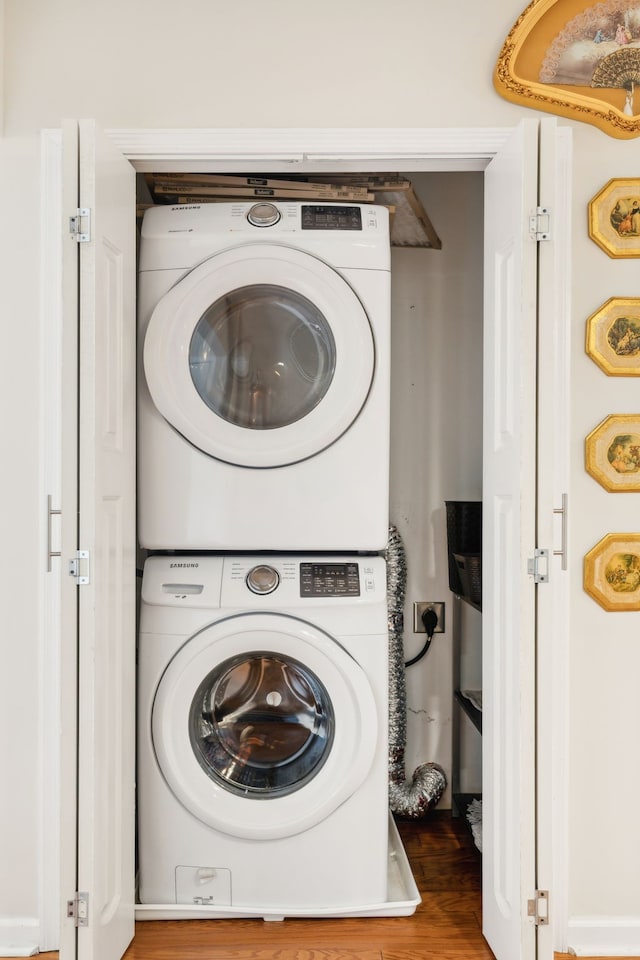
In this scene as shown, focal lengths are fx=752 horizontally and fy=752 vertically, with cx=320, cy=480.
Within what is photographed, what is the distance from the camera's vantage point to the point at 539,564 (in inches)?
61.5

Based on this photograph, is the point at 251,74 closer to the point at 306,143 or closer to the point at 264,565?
the point at 306,143

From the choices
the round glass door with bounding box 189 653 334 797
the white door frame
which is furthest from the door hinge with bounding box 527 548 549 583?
the round glass door with bounding box 189 653 334 797

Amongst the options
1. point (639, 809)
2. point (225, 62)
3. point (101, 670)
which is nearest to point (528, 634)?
point (639, 809)

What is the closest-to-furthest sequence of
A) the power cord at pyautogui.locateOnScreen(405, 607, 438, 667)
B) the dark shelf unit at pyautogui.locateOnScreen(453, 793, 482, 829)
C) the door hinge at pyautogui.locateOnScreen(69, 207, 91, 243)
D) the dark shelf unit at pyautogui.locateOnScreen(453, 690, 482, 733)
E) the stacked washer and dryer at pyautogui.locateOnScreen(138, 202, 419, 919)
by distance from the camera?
the door hinge at pyautogui.locateOnScreen(69, 207, 91, 243) → the stacked washer and dryer at pyautogui.locateOnScreen(138, 202, 419, 919) → the dark shelf unit at pyautogui.locateOnScreen(453, 690, 482, 733) → the dark shelf unit at pyautogui.locateOnScreen(453, 793, 482, 829) → the power cord at pyautogui.locateOnScreen(405, 607, 438, 667)

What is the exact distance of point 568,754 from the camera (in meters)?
1.86

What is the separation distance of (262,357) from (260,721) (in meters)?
0.96

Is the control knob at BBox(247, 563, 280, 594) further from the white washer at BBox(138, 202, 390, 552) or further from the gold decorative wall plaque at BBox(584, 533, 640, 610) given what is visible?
the gold decorative wall plaque at BBox(584, 533, 640, 610)

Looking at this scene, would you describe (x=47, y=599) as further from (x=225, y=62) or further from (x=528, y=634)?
(x=225, y=62)

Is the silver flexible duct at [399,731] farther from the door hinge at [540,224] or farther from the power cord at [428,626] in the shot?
the door hinge at [540,224]

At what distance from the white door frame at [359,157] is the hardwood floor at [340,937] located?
233mm

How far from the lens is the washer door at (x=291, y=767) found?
73.9 inches

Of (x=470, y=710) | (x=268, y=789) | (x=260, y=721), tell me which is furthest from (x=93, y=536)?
(x=470, y=710)

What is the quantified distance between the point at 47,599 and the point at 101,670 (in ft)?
1.15

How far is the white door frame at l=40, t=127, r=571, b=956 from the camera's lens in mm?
1817
